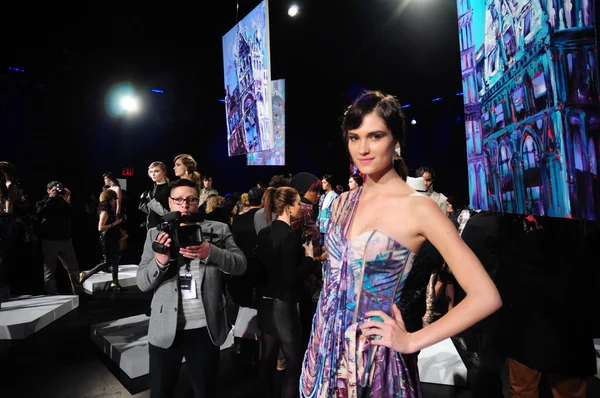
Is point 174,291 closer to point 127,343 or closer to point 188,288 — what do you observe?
point 188,288

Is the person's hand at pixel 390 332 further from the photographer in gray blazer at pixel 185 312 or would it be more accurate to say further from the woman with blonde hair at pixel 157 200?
the woman with blonde hair at pixel 157 200

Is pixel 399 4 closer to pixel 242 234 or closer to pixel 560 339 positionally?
pixel 242 234

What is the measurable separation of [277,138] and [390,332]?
6.88m

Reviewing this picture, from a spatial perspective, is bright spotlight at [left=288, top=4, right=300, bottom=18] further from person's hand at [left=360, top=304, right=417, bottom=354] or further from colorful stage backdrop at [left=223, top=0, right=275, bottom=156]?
person's hand at [left=360, top=304, right=417, bottom=354]

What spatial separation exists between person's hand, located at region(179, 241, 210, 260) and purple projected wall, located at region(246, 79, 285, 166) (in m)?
3.21

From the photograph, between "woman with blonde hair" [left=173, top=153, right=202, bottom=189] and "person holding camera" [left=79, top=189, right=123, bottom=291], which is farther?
"person holding camera" [left=79, top=189, right=123, bottom=291]

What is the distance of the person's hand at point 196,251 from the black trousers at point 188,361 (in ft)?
1.67

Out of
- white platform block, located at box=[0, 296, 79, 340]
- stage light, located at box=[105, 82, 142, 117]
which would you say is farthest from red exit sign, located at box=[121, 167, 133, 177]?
white platform block, located at box=[0, 296, 79, 340]

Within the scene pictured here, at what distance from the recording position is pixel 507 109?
1.54 meters

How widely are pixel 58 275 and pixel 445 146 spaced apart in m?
11.6

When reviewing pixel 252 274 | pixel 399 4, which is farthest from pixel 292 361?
pixel 399 4

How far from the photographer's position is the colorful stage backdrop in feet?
12.7

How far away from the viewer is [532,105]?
1375 mm

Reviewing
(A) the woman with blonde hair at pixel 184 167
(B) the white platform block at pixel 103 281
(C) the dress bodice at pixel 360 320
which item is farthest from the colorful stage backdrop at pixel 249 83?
(B) the white platform block at pixel 103 281
